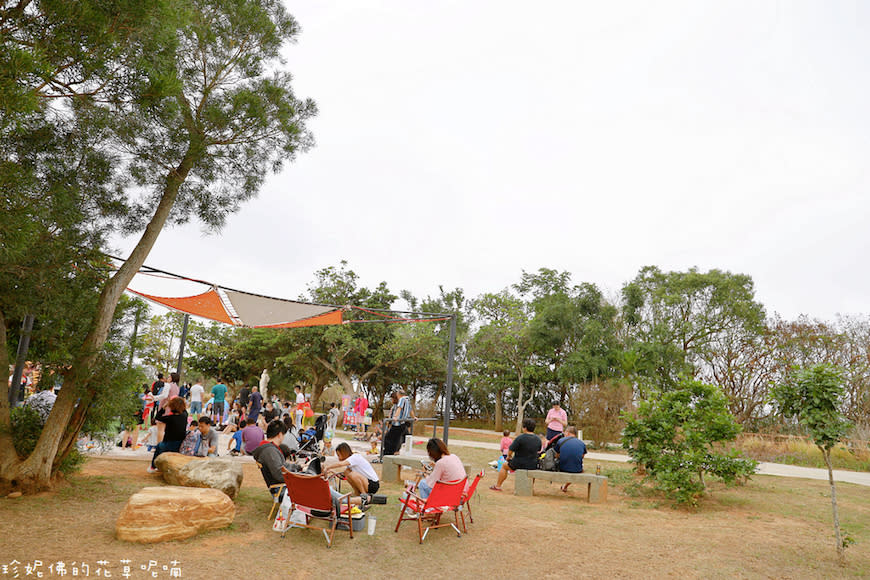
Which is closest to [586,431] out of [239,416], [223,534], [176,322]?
[239,416]

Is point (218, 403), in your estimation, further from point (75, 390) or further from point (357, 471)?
point (357, 471)

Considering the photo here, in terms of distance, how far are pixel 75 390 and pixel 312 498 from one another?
9.04ft

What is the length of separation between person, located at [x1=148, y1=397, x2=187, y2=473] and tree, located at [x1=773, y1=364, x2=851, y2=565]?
6.83 meters

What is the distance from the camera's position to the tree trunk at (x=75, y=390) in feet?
16.7

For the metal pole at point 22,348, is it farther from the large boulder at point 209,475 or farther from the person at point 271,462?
the person at point 271,462

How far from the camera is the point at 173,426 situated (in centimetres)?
682

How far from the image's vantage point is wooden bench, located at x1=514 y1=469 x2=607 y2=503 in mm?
6992

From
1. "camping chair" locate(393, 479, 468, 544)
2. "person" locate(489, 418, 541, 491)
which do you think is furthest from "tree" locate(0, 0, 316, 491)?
"person" locate(489, 418, 541, 491)

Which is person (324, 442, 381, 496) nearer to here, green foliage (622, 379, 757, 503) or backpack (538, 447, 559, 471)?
backpack (538, 447, 559, 471)

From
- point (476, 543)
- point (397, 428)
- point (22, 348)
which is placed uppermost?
point (22, 348)

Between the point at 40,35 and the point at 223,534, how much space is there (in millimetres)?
3903

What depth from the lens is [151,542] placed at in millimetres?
3990

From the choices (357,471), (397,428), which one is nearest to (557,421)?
(397,428)

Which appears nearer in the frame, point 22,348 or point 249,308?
point 22,348
